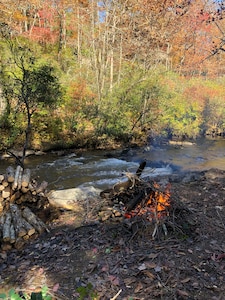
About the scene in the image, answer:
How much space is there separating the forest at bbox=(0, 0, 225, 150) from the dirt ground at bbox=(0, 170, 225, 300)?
499cm

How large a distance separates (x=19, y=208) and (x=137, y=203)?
2.40 m

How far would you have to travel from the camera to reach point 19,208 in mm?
5016

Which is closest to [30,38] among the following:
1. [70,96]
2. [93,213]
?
[70,96]

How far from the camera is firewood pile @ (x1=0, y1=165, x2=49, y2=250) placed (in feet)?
14.1

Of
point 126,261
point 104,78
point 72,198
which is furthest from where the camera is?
point 104,78

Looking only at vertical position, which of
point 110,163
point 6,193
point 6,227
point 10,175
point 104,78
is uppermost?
point 104,78

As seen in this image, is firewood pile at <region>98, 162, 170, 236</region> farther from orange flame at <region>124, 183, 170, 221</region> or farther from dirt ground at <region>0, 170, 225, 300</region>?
dirt ground at <region>0, 170, 225, 300</region>

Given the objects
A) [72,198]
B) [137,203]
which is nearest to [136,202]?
[137,203]

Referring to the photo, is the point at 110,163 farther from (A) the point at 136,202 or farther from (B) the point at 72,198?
(A) the point at 136,202

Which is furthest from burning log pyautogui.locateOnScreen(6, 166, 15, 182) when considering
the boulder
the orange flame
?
the orange flame

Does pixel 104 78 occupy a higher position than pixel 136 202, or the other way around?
pixel 104 78

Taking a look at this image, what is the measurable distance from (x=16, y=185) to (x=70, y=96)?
10.2 meters

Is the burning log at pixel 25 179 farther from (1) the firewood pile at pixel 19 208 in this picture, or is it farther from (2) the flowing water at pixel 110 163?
(2) the flowing water at pixel 110 163

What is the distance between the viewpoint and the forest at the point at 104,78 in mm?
10742
